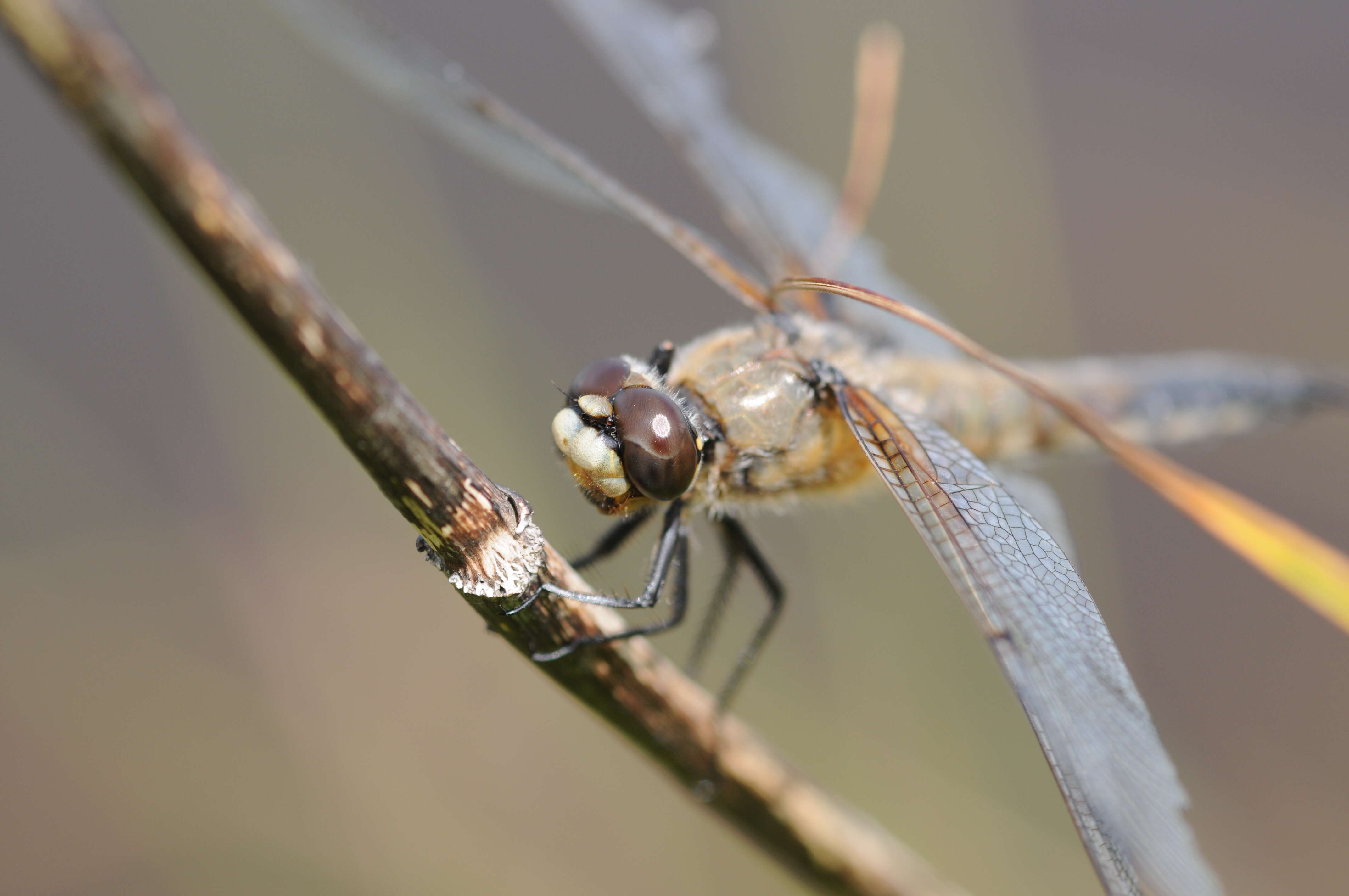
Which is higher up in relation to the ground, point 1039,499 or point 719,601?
point 1039,499

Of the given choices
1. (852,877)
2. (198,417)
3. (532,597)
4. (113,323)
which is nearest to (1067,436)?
(852,877)

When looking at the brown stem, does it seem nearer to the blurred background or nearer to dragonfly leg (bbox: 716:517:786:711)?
the blurred background

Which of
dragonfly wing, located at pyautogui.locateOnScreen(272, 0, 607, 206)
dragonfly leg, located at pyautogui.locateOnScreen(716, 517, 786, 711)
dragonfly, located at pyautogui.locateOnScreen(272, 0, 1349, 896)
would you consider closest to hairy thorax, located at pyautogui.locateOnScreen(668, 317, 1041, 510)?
dragonfly, located at pyautogui.locateOnScreen(272, 0, 1349, 896)

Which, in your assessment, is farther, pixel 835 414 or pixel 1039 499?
pixel 1039 499

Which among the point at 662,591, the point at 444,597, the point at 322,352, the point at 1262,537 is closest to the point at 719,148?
the point at 662,591

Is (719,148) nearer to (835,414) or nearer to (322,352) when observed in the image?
(835,414)

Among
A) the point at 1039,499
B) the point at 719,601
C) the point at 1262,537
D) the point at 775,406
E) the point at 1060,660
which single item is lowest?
the point at 1262,537

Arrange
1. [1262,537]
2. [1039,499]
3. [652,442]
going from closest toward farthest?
[1262,537]
[652,442]
[1039,499]

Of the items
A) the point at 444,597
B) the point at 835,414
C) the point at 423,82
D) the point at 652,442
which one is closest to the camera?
the point at 652,442
